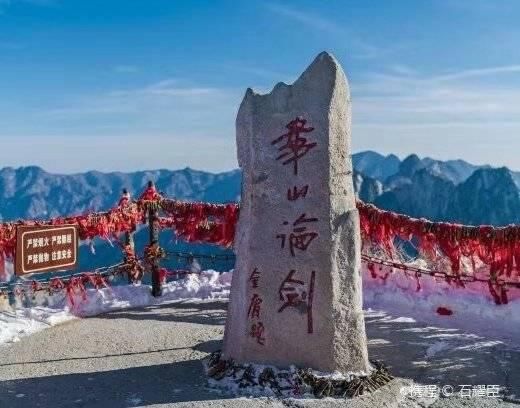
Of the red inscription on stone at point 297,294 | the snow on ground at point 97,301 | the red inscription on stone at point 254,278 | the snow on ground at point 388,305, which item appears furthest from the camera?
the snow on ground at point 97,301

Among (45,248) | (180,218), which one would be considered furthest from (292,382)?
(180,218)

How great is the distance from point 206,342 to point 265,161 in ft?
10.1

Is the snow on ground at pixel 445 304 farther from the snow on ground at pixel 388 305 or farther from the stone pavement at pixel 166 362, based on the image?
the stone pavement at pixel 166 362

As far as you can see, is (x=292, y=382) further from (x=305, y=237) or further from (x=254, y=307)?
(x=305, y=237)

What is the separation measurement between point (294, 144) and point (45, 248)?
4.69m

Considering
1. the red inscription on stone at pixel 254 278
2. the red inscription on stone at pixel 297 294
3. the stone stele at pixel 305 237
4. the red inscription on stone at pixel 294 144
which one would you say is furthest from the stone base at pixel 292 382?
the red inscription on stone at pixel 294 144

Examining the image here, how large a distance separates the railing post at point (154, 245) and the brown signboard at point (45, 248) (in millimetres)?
1901

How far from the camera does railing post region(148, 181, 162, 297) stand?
11.1 metres

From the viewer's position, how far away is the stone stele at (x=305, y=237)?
6.28m

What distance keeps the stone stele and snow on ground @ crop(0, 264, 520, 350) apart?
87.9 inches

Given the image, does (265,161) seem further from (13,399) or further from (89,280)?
(89,280)

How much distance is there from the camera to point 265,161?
662 cm

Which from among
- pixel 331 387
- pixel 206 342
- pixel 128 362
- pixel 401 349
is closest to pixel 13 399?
pixel 128 362

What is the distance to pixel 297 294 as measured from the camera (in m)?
6.31
